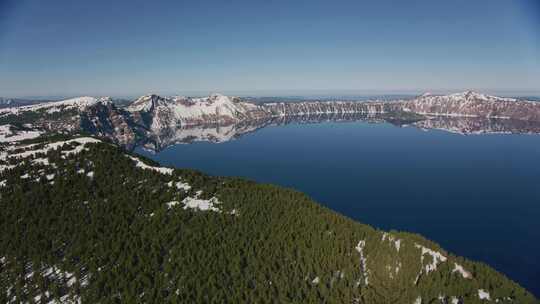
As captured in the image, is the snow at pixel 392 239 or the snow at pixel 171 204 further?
the snow at pixel 171 204

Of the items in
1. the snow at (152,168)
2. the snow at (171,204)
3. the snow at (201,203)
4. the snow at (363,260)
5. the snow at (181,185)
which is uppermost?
the snow at (152,168)

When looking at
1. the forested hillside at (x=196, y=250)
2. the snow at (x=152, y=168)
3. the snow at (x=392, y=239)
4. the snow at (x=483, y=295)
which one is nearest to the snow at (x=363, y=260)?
the forested hillside at (x=196, y=250)

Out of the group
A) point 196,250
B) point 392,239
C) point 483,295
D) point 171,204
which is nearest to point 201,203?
point 171,204

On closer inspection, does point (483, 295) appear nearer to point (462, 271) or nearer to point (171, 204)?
point (462, 271)

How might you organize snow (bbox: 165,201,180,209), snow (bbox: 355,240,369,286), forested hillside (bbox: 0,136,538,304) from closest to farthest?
forested hillside (bbox: 0,136,538,304), snow (bbox: 355,240,369,286), snow (bbox: 165,201,180,209)

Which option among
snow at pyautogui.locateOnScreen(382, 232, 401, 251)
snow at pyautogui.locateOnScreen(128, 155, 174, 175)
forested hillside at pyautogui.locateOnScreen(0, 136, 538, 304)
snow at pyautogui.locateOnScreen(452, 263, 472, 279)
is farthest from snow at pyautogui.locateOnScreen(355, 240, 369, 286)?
snow at pyautogui.locateOnScreen(128, 155, 174, 175)

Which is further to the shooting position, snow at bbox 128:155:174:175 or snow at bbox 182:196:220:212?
snow at bbox 128:155:174:175

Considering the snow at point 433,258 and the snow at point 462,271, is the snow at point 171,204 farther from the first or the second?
the snow at point 462,271

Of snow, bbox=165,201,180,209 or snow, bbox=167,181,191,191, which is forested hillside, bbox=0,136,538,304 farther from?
snow, bbox=167,181,191,191
